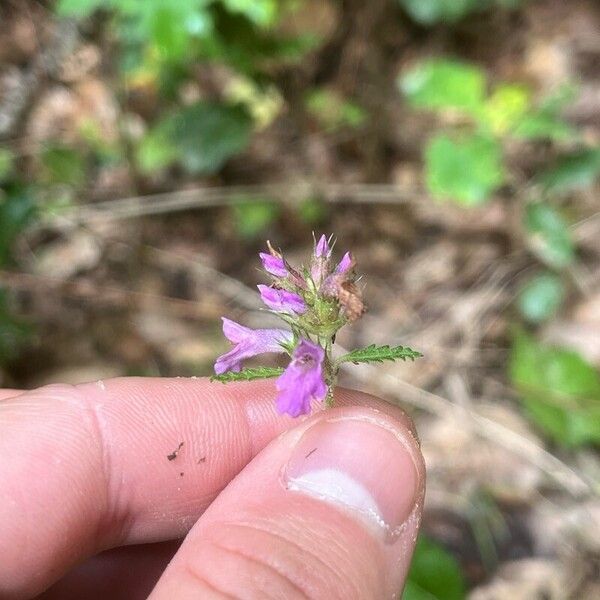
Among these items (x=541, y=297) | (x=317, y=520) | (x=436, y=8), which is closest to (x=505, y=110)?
(x=436, y=8)

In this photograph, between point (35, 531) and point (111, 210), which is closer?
point (35, 531)

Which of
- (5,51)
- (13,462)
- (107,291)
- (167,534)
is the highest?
(5,51)

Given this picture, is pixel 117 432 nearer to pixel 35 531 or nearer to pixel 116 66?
pixel 35 531

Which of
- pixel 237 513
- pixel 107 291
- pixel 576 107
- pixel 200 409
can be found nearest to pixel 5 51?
pixel 107 291

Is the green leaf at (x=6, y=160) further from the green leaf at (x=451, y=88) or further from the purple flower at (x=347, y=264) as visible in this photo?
the purple flower at (x=347, y=264)

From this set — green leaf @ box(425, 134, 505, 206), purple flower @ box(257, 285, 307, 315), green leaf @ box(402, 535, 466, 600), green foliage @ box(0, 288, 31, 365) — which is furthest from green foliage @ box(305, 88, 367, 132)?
purple flower @ box(257, 285, 307, 315)

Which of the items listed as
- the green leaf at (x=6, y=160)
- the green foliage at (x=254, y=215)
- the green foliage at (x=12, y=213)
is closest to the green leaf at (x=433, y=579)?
the green foliage at (x=12, y=213)

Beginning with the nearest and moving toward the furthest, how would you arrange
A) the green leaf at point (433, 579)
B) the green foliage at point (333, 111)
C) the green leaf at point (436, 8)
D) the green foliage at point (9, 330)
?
the green leaf at point (433, 579)
the green foliage at point (9, 330)
the green leaf at point (436, 8)
the green foliage at point (333, 111)

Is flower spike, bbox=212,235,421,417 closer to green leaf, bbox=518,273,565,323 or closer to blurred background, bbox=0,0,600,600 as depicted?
blurred background, bbox=0,0,600,600
